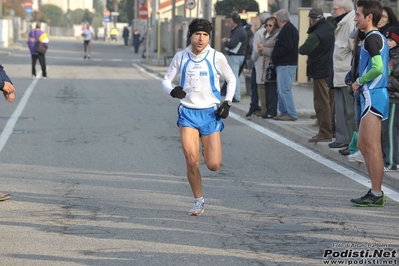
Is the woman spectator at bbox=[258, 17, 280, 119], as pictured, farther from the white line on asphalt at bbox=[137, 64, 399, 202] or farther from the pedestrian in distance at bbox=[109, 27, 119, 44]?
the pedestrian in distance at bbox=[109, 27, 119, 44]

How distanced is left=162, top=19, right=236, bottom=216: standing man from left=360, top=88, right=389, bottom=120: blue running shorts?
146 centimetres

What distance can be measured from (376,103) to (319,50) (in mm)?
4705

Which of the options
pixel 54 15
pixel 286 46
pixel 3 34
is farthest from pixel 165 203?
pixel 54 15

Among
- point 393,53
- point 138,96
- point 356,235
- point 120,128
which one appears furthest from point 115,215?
point 138,96

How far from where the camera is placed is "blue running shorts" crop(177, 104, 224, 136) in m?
8.67

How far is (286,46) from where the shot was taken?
16.1m

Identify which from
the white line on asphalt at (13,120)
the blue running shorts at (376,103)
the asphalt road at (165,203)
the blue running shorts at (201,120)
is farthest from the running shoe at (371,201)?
the white line on asphalt at (13,120)

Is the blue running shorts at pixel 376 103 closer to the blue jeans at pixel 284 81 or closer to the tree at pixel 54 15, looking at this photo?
the blue jeans at pixel 284 81

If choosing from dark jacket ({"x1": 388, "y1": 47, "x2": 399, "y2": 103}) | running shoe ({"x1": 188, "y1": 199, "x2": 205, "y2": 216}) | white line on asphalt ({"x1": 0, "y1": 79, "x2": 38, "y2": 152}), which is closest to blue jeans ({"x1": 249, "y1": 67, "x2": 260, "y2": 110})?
white line on asphalt ({"x1": 0, "y1": 79, "x2": 38, "y2": 152})

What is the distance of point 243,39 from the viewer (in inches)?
811

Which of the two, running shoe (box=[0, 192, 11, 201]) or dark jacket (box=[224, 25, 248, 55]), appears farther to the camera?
dark jacket (box=[224, 25, 248, 55])

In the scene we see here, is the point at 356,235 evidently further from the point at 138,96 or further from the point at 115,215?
the point at 138,96

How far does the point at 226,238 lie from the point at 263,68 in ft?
31.3

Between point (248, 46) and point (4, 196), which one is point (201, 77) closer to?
point (4, 196)
